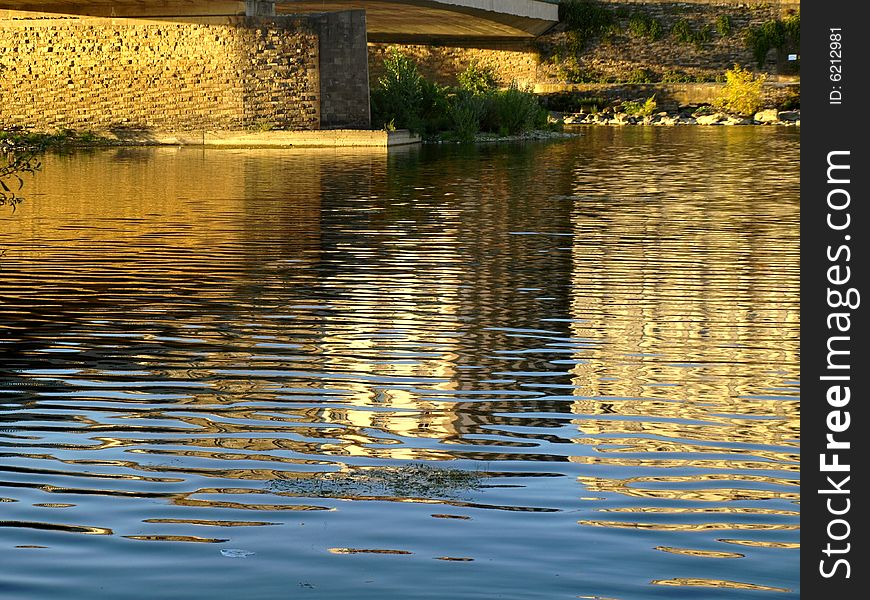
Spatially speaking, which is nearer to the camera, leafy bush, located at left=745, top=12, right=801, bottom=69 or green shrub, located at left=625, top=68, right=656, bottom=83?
green shrub, located at left=625, top=68, right=656, bottom=83

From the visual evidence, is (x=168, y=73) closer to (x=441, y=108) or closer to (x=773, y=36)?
(x=441, y=108)

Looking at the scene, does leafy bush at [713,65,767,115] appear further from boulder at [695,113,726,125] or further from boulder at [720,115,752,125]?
boulder at [695,113,726,125]

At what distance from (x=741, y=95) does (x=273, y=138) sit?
21239 mm

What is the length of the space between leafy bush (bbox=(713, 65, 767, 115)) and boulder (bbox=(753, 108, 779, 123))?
1.17m

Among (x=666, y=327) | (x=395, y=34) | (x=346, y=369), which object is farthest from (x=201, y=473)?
(x=395, y=34)

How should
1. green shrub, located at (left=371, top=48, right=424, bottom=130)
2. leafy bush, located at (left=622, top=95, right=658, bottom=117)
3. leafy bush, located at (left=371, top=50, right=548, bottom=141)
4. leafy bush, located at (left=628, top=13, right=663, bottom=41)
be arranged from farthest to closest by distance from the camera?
leafy bush, located at (left=628, top=13, right=663, bottom=41), leafy bush, located at (left=622, top=95, right=658, bottom=117), leafy bush, located at (left=371, top=50, right=548, bottom=141), green shrub, located at (left=371, top=48, right=424, bottom=130)

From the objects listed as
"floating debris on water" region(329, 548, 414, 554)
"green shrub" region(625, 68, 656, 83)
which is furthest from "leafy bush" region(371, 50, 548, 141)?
"floating debris on water" region(329, 548, 414, 554)

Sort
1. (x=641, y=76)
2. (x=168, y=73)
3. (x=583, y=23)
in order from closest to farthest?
(x=168, y=73)
(x=641, y=76)
(x=583, y=23)

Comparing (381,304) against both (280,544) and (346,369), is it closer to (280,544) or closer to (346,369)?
(346,369)

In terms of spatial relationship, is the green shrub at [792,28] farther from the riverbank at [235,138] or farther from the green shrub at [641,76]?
the riverbank at [235,138]

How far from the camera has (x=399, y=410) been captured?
7395 millimetres

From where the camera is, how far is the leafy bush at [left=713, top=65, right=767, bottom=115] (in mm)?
50469

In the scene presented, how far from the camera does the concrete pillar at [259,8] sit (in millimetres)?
35000
